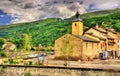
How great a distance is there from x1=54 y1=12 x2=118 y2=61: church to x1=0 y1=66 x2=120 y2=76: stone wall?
33.4 feet

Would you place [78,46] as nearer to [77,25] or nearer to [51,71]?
[77,25]

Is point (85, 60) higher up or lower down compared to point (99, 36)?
lower down

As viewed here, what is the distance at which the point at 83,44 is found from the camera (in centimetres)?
5231

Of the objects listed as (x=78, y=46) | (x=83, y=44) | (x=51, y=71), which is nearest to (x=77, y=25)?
(x=83, y=44)

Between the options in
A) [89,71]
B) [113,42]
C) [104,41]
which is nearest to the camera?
[89,71]

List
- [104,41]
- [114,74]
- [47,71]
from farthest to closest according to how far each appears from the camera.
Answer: [104,41], [47,71], [114,74]

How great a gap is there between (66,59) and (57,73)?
18376 millimetres

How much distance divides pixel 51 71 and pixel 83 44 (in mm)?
19835

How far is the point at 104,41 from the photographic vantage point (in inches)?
2534

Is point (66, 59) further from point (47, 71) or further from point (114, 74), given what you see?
point (114, 74)

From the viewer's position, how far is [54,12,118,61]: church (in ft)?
163

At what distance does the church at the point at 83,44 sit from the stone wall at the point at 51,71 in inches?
401

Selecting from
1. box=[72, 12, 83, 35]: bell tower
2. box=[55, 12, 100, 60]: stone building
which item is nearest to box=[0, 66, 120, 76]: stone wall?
box=[55, 12, 100, 60]: stone building

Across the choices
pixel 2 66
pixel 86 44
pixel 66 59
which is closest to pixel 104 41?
pixel 86 44
